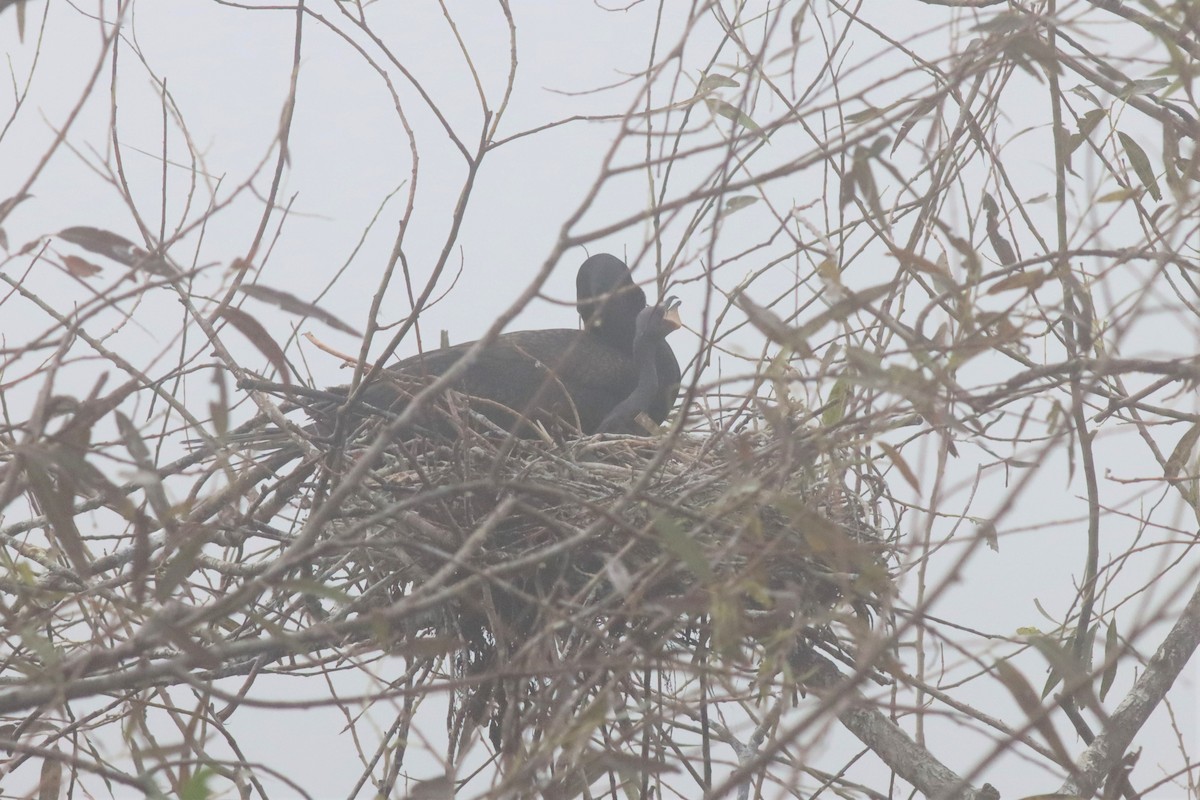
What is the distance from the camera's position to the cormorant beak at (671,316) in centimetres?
372

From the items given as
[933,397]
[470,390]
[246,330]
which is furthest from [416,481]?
[933,397]

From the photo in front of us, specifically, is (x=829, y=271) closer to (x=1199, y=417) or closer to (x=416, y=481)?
(x=1199, y=417)

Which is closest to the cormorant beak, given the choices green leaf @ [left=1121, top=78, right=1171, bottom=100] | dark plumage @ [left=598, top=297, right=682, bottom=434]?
dark plumage @ [left=598, top=297, right=682, bottom=434]

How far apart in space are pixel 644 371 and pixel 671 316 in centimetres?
37

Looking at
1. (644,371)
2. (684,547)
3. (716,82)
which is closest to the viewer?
(684,547)

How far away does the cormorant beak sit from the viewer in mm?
3717

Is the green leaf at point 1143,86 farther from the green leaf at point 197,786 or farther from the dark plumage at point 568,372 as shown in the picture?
the green leaf at point 197,786

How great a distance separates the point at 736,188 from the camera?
1094 mm

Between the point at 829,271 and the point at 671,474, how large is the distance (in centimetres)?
123

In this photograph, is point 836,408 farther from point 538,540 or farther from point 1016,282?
point 538,540

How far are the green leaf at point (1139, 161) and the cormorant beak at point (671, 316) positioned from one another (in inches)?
64.2

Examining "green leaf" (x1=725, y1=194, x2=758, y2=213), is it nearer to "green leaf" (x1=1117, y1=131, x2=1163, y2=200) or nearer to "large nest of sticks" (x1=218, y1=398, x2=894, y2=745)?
"large nest of sticks" (x1=218, y1=398, x2=894, y2=745)

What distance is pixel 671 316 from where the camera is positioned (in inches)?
150

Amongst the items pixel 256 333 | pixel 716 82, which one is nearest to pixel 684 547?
pixel 256 333
